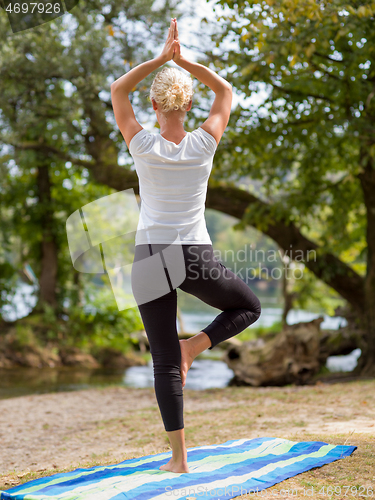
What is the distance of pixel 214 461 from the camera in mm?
2602

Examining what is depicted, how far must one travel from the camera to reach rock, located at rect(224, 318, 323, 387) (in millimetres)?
7312

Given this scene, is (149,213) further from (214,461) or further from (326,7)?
(326,7)

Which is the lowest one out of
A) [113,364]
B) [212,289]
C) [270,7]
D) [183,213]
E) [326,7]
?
[113,364]

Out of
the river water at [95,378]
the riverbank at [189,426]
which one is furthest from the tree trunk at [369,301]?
the riverbank at [189,426]

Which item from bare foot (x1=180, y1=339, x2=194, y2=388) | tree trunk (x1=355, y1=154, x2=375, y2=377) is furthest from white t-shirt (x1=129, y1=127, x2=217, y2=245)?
tree trunk (x1=355, y1=154, x2=375, y2=377)

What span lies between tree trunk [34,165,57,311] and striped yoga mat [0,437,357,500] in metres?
9.43

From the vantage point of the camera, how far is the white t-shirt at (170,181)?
227 cm

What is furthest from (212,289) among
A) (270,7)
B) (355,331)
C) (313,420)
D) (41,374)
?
(41,374)

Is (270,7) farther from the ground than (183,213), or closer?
farther from the ground

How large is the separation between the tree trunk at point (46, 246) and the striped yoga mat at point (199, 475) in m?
9.43

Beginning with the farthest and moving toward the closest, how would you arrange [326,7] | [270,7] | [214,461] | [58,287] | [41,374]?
[58,287] < [41,374] < [270,7] < [326,7] < [214,461]

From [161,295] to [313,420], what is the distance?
245cm

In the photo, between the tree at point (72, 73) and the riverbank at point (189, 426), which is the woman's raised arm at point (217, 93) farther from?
the tree at point (72, 73)

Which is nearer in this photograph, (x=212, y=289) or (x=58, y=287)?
(x=212, y=289)
